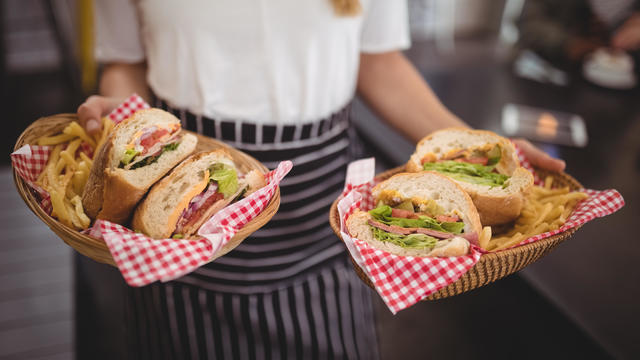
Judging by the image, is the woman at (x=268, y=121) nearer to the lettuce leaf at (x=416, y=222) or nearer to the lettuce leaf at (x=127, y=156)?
the lettuce leaf at (x=127, y=156)

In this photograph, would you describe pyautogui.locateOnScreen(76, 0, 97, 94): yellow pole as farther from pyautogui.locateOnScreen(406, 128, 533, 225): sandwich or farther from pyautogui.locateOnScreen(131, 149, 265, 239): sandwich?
pyautogui.locateOnScreen(406, 128, 533, 225): sandwich

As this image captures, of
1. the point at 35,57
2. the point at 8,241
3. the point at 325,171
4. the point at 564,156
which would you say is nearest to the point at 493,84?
the point at 564,156

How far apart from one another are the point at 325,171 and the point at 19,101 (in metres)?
4.31

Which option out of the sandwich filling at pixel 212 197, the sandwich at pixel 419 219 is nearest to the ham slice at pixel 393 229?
the sandwich at pixel 419 219

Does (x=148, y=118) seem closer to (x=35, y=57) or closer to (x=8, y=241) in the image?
(x=8, y=241)

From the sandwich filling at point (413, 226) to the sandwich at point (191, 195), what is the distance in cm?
33

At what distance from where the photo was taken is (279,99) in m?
1.51

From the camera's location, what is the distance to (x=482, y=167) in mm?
1357

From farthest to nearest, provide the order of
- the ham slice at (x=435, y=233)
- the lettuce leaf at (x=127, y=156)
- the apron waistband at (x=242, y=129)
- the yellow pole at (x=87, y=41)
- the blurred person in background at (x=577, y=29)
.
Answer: the yellow pole at (x=87, y=41)
the blurred person in background at (x=577, y=29)
the apron waistband at (x=242, y=129)
the lettuce leaf at (x=127, y=156)
the ham slice at (x=435, y=233)

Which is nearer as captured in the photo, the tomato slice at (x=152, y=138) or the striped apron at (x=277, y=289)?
the tomato slice at (x=152, y=138)

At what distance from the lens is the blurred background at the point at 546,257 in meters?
1.60

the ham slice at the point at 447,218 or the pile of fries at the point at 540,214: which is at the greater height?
the ham slice at the point at 447,218

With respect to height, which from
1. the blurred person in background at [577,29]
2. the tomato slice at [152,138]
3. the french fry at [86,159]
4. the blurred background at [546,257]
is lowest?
the blurred background at [546,257]

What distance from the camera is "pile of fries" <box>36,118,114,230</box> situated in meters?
1.12
